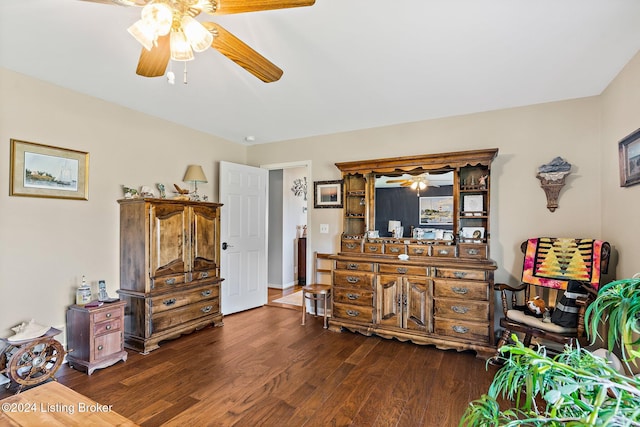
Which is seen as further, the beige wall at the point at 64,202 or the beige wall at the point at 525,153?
the beige wall at the point at 525,153

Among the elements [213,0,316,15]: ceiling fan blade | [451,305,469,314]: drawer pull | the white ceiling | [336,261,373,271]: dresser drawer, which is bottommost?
[451,305,469,314]: drawer pull

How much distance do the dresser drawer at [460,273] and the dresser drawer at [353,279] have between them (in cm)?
73

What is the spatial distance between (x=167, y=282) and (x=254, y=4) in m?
2.76

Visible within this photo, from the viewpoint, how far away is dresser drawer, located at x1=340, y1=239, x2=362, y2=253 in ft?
12.5

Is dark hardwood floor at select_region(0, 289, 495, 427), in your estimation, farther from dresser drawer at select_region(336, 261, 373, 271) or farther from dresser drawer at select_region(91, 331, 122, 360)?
dresser drawer at select_region(336, 261, 373, 271)

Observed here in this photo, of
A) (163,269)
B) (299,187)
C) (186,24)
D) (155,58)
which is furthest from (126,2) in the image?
(299,187)

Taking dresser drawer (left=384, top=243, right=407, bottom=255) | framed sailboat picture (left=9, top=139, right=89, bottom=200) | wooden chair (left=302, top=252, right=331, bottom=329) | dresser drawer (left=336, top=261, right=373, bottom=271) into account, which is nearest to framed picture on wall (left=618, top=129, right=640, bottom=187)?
dresser drawer (left=384, top=243, right=407, bottom=255)

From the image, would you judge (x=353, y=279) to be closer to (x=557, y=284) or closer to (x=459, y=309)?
(x=459, y=309)

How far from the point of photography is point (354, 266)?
352 cm

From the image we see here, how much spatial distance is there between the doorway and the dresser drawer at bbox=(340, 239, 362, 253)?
216 centimetres

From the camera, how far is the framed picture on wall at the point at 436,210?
3457 mm

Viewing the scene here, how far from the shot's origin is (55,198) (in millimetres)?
2756

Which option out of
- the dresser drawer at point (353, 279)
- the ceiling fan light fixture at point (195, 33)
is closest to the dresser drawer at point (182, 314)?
the dresser drawer at point (353, 279)

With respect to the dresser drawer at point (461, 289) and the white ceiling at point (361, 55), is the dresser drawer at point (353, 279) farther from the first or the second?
the white ceiling at point (361, 55)
